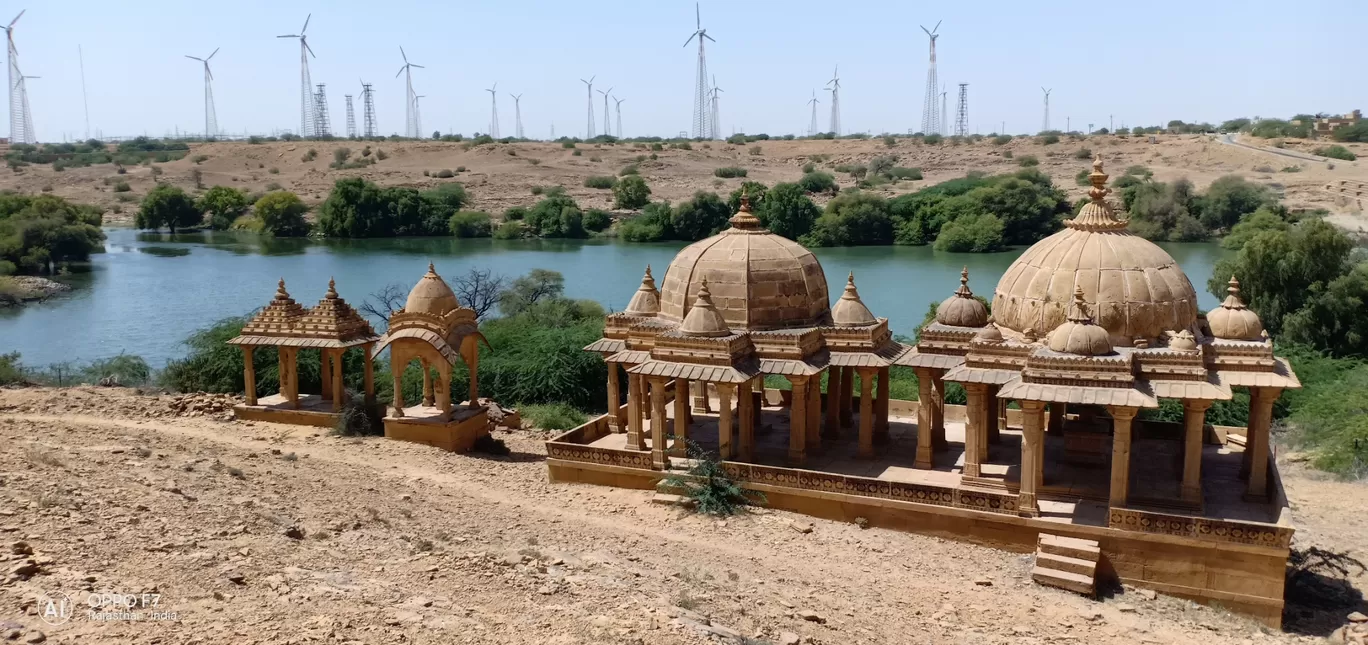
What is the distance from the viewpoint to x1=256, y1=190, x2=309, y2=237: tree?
207 ft

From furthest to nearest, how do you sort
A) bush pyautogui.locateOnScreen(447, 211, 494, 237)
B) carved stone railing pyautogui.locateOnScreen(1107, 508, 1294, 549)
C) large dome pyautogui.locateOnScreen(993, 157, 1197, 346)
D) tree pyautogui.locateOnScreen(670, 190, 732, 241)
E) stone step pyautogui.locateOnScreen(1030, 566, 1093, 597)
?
1. bush pyautogui.locateOnScreen(447, 211, 494, 237)
2. tree pyautogui.locateOnScreen(670, 190, 732, 241)
3. large dome pyautogui.locateOnScreen(993, 157, 1197, 346)
4. stone step pyautogui.locateOnScreen(1030, 566, 1093, 597)
5. carved stone railing pyautogui.locateOnScreen(1107, 508, 1294, 549)

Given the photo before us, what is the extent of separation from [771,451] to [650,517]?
2.61 meters

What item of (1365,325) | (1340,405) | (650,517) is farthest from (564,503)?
(1365,325)

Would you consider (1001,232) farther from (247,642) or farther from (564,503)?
(247,642)

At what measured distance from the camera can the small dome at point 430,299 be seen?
1800 centimetres

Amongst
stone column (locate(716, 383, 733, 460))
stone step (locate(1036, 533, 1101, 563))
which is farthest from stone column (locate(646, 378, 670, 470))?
stone step (locate(1036, 533, 1101, 563))

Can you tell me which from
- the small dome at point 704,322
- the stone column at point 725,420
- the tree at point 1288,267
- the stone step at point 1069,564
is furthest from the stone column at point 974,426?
the tree at point 1288,267

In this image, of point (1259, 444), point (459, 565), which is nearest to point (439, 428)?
point (459, 565)

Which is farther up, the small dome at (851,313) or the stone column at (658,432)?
the small dome at (851,313)

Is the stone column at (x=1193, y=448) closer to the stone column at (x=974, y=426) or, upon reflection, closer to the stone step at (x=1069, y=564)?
the stone step at (x=1069, y=564)

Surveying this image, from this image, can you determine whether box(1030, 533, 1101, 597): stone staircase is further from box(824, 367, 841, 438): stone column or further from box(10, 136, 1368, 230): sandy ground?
box(10, 136, 1368, 230): sandy ground

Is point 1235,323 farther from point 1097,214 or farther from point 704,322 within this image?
point 704,322

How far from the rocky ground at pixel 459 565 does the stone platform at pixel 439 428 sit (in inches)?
41.5

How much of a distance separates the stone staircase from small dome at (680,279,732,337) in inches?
201
